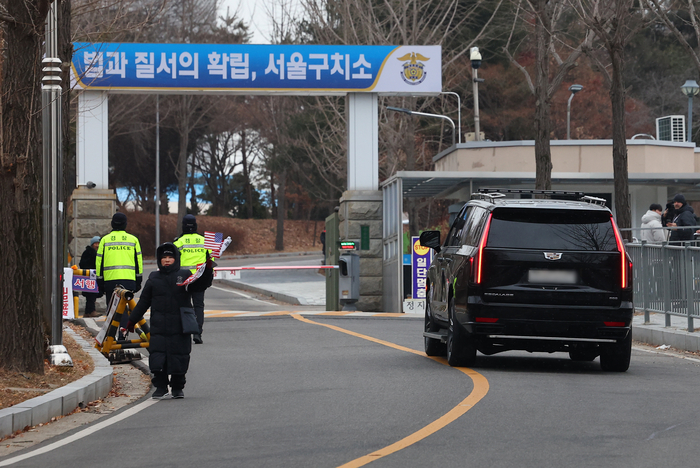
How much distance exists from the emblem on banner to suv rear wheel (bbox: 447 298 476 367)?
494 inches

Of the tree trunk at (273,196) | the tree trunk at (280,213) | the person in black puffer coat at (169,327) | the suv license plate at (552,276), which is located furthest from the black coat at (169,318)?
the tree trunk at (273,196)

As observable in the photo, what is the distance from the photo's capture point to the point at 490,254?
10602 mm

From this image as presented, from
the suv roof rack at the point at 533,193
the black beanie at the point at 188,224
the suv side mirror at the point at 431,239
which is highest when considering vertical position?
the suv roof rack at the point at 533,193

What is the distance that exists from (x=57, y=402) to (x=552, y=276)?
503cm

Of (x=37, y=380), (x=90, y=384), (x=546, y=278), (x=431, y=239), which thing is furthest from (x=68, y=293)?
(x=546, y=278)

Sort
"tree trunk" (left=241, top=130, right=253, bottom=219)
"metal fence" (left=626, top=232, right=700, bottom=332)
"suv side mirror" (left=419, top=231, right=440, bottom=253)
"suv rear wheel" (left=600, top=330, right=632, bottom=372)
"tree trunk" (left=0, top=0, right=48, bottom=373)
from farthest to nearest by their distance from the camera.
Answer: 1. "tree trunk" (left=241, top=130, right=253, bottom=219)
2. "metal fence" (left=626, top=232, right=700, bottom=332)
3. "suv side mirror" (left=419, top=231, right=440, bottom=253)
4. "suv rear wheel" (left=600, top=330, right=632, bottom=372)
5. "tree trunk" (left=0, top=0, right=48, bottom=373)

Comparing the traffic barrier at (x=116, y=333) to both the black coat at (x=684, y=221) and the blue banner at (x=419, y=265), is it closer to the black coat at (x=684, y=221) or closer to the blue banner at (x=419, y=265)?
the blue banner at (x=419, y=265)

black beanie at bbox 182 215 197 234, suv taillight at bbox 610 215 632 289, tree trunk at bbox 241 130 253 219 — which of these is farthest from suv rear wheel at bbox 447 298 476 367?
tree trunk at bbox 241 130 253 219

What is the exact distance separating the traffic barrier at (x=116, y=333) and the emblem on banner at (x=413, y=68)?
1177cm

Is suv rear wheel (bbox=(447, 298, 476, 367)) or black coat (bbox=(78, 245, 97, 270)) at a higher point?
black coat (bbox=(78, 245, 97, 270))

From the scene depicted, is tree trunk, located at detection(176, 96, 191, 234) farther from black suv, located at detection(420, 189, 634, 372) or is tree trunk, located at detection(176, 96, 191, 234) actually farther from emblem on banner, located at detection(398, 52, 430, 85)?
black suv, located at detection(420, 189, 634, 372)

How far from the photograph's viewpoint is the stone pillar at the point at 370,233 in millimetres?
24109

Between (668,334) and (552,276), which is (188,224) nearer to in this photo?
(552,276)

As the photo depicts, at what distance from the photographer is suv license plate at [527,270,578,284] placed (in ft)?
34.8
